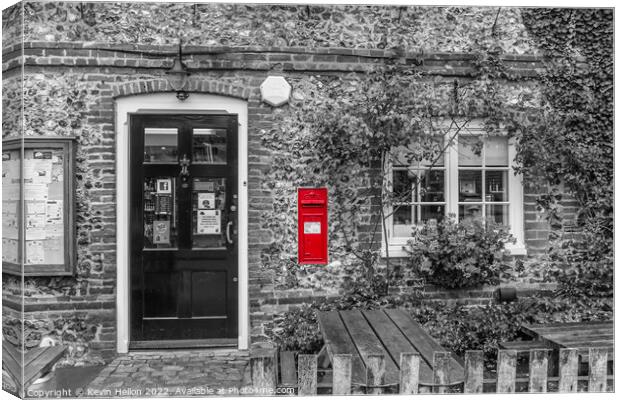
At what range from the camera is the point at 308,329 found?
4535 mm

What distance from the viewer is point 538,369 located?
366cm

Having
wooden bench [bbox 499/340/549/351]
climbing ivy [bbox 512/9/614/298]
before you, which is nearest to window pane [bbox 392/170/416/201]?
climbing ivy [bbox 512/9/614/298]

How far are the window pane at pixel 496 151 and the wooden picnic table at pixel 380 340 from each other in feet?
5.33

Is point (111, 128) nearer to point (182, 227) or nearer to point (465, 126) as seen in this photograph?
point (182, 227)

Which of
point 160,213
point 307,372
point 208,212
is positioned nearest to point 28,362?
point 160,213

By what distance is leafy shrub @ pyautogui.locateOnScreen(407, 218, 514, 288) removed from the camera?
184 inches

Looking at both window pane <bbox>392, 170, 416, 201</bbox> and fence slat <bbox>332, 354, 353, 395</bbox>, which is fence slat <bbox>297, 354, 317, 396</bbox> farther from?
window pane <bbox>392, 170, 416, 201</bbox>

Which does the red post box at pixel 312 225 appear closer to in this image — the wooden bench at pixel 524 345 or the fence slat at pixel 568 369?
the wooden bench at pixel 524 345

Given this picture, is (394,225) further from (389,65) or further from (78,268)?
(78,268)

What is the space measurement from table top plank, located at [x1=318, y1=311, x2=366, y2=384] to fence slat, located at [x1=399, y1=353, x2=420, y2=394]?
10.0 inches

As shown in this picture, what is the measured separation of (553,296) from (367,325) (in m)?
1.86

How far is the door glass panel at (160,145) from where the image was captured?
4.55 metres

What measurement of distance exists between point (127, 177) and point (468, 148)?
3040mm

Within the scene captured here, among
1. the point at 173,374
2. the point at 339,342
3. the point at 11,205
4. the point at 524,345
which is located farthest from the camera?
the point at 524,345
